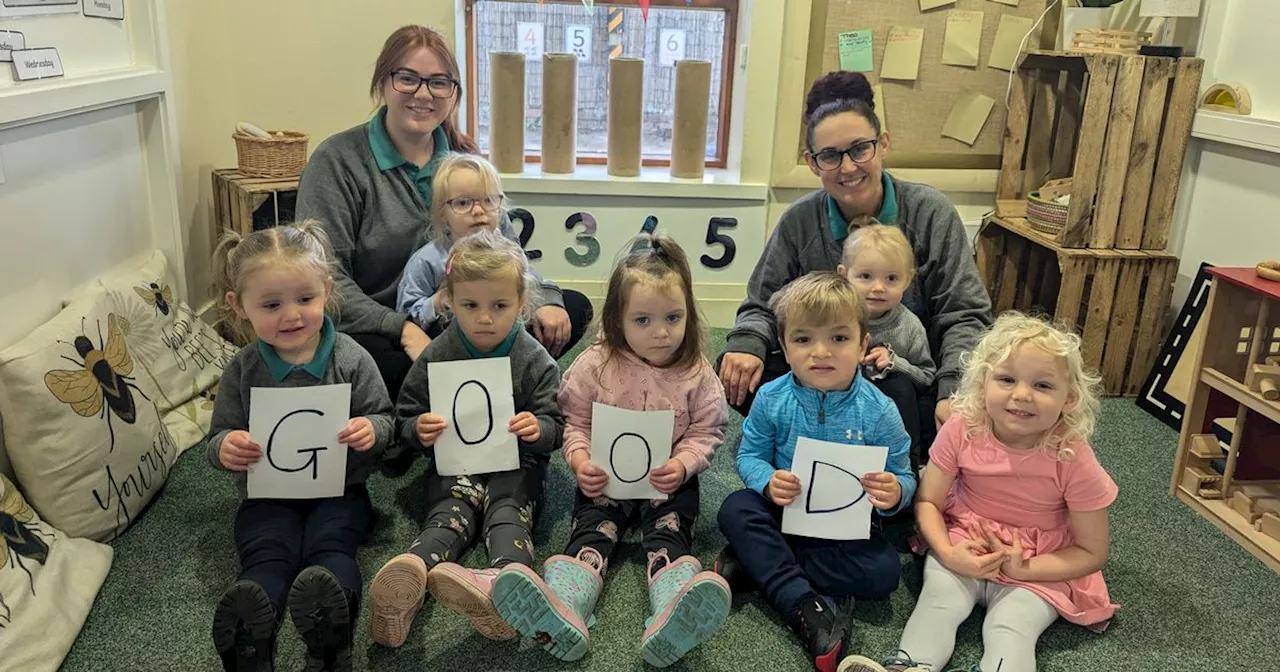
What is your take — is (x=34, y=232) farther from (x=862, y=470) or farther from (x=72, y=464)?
(x=862, y=470)

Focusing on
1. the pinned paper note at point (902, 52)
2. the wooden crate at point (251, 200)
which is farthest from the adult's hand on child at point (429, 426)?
the pinned paper note at point (902, 52)

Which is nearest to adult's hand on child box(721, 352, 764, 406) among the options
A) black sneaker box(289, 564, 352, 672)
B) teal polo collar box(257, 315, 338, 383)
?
teal polo collar box(257, 315, 338, 383)

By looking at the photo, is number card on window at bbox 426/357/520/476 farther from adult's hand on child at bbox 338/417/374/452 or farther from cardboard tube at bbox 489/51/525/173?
cardboard tube at bbox 489/51/525/173

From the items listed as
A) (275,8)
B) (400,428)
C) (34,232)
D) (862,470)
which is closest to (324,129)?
(275,8)

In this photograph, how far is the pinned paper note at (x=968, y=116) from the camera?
3152 mm

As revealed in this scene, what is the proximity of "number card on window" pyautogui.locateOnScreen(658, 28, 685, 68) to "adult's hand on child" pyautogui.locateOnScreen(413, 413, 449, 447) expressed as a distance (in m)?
1.97

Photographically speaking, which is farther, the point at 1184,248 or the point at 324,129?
the point at 324,129

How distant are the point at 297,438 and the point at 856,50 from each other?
7.31 ft

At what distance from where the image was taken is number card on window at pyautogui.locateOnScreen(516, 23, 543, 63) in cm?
330

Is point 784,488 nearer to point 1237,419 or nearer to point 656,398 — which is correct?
point 656,398

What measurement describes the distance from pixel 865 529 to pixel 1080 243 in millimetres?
1531

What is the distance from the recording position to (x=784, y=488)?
5.41ft

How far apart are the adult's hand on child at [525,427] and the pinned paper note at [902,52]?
1971mm

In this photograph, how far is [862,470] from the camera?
5.34ft
